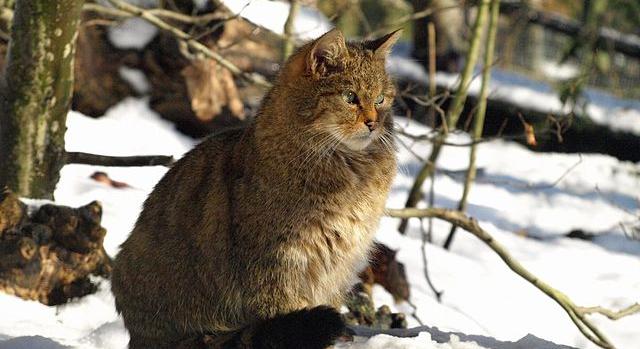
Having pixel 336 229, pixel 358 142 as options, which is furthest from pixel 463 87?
pixel 336 229

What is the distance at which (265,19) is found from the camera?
5492mm

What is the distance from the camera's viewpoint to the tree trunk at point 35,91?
13.5 ft

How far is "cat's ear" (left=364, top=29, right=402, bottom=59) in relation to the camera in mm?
3611

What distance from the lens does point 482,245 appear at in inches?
267

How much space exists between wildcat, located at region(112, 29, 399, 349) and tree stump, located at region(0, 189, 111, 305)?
2.30ft

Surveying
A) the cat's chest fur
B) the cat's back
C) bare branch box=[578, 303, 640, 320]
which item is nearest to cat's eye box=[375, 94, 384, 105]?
the cat's chest fur

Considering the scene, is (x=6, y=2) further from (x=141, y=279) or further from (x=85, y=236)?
(x=141, y=279)

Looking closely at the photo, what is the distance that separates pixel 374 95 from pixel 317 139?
0.28 m

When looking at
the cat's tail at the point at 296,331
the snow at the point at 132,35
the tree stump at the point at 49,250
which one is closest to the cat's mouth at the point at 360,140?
the cat's tail at the point at 296,331

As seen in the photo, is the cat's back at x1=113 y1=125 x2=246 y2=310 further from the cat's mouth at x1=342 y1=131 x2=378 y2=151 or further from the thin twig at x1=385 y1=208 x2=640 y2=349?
the thin twig at x1=385 y1=208 x2=640 y2=349

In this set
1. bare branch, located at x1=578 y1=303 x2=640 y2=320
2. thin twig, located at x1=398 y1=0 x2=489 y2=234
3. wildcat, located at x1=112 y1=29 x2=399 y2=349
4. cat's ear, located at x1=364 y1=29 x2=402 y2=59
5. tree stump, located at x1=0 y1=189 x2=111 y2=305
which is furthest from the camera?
thin twig, located at x1=398 y1=0 x2=489 y2=234

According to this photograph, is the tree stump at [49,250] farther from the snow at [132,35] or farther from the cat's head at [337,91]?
the snow at [132,35]

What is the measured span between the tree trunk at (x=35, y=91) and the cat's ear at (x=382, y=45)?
146 cm

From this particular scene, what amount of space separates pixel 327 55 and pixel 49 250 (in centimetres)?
172
